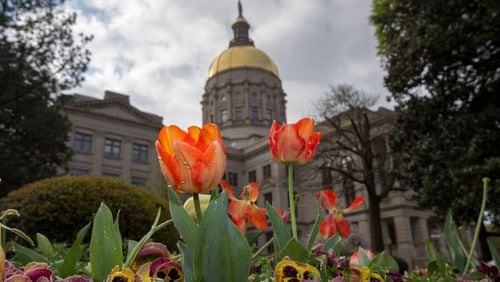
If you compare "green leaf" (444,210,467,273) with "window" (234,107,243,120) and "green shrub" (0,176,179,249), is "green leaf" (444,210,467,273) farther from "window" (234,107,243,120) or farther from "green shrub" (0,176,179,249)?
"window" (234,107,243,120)

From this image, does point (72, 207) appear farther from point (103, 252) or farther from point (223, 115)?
point (223, 115)

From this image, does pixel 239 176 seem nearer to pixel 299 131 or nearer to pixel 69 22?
pixel 69 22

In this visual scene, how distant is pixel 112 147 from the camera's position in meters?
37.2

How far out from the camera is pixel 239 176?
44469 mm

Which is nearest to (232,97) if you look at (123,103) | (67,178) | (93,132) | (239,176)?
(239,176)

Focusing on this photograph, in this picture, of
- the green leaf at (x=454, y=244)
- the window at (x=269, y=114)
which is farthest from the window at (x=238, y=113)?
the green leaf at (x=454, y=244)

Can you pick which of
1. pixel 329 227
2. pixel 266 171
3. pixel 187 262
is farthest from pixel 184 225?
pixel 266 171

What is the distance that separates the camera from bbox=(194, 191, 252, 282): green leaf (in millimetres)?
813

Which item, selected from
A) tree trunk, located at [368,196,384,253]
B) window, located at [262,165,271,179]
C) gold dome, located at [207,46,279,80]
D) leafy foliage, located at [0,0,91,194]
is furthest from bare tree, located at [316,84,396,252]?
gold dome, located at [207,46,279,80]

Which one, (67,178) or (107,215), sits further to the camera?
(67,178)

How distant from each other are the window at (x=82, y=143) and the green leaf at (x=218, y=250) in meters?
37.3

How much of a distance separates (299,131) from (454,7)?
13.5 meters

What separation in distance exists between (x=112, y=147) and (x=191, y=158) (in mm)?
38247

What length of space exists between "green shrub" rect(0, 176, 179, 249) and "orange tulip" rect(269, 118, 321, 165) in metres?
3.82
